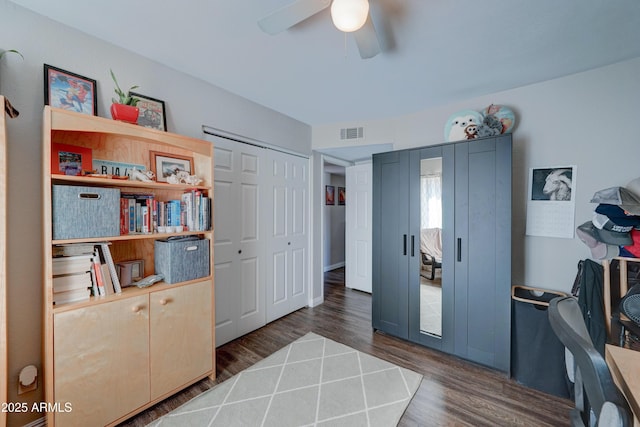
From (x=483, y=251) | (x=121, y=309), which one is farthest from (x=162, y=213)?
(x=483, y=251)

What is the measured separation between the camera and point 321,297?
366 centimetres

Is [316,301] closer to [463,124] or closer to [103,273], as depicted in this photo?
[103,273]

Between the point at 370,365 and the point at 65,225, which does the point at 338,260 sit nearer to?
the point at 370,365

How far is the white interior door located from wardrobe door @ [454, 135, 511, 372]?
1.78 meters

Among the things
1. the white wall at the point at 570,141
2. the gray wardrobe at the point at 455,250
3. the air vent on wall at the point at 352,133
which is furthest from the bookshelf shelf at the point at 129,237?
the white wall at the point at 570,141

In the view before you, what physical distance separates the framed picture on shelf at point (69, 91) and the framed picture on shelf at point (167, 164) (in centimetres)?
43

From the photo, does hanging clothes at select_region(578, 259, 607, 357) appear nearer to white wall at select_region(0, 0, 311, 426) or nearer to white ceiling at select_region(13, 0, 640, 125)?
white ceiling at select_region(13, 0, 640, 125)

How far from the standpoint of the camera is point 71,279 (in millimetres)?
1457

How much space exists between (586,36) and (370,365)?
280cm

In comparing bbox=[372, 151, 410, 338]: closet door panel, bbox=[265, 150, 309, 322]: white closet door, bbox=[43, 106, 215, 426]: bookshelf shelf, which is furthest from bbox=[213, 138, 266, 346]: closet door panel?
bbox=[372, 151, 410, 338]: closet door panel

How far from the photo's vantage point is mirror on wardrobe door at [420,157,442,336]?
239 centimetres

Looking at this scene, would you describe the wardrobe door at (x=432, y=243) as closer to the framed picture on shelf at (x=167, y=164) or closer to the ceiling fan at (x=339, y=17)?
the ceiling fan at (x=339, y=17)

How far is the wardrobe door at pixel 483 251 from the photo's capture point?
2.07 meters

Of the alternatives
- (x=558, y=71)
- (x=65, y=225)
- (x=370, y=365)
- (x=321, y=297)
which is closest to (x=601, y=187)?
(x=558, y=71)
